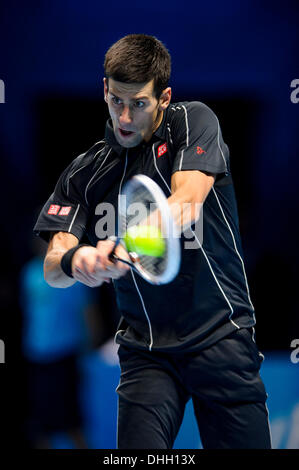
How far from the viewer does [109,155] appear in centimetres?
311

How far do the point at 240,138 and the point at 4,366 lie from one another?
3117mm

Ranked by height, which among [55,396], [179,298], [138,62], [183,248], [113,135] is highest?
[138,62]

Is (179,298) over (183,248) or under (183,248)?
under

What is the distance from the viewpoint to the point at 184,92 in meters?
6.31

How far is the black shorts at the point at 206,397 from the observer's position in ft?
9.48

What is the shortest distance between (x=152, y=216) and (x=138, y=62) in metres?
0.75

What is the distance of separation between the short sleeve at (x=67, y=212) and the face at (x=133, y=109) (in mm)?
323

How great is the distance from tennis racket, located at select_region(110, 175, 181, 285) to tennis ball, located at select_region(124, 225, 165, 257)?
0.02 m

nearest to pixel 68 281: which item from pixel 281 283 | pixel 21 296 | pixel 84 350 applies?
pixel 84 350

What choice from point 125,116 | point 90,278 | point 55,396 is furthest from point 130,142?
point 55,396

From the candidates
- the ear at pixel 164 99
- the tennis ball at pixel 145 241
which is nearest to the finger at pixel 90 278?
the tennis ball at pixel 145 241
